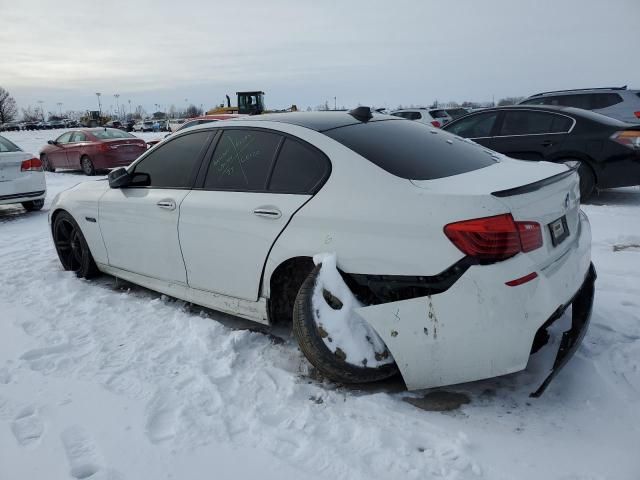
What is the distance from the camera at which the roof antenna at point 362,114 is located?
3.52 metres

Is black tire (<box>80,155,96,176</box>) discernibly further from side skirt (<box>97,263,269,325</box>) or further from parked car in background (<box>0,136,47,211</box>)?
side skirt (<box>97,263,269,325</box>)

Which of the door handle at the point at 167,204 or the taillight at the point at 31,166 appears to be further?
the taillight at the point at 31,166

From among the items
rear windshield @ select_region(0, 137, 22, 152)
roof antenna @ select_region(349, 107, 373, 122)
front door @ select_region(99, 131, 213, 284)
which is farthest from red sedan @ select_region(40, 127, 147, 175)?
roof antenna @ select_region(349, 107, 373, 122)

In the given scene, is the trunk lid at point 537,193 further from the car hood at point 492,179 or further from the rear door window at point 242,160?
the rear door window at point 242,160

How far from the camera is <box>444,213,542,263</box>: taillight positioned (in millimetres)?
2285

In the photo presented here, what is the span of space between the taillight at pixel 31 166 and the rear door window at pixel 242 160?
6.30 m

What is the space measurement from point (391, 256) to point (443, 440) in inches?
35.6

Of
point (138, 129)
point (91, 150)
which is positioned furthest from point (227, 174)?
point (138, 129)

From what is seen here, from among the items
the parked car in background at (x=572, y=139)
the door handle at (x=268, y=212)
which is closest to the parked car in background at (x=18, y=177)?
the door handle at (x=268, y=212)

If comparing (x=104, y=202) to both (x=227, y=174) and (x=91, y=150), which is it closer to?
(x=227, y=174)

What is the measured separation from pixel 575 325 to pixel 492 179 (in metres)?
0.92

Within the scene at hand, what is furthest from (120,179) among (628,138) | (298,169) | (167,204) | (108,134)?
(108,134)

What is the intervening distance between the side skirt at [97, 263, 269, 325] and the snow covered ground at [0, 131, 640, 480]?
166mm

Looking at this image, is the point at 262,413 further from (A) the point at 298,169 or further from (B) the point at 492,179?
(B) the point at 492,179
